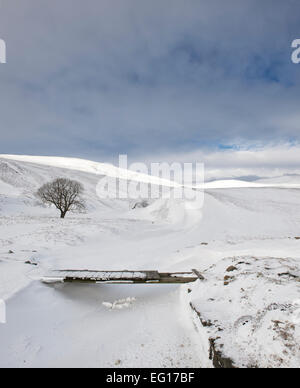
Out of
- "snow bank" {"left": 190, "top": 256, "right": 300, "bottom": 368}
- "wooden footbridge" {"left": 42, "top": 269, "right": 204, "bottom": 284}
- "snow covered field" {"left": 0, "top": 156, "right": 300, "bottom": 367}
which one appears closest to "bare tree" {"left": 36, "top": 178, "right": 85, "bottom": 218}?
"snow covered field" {"left": 0, "top": 156, "right": 300, "bottom": 367}

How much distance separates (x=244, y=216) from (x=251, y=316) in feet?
72.5

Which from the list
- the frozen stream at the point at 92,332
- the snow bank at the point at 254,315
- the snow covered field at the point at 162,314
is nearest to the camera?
the snow bank at the point at 254,315

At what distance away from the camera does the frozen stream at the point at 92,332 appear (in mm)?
3807

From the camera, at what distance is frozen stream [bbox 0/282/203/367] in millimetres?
3807

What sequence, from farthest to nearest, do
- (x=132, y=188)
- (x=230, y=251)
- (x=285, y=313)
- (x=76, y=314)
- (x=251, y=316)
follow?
(x=132, y=188)
(x=230, y=251)
(x=76, y=314)
(x=251, y=316)
(x=285, y=313)

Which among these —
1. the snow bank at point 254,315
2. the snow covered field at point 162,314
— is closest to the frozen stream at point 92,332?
the snow covered field at point 162,314

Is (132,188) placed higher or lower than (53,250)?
higher

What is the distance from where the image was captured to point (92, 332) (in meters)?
4.80

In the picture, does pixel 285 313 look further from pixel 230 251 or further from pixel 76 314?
pixel 230 251

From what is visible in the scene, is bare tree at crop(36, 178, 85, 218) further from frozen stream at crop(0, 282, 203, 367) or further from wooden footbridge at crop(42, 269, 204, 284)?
frozen stream at crop(0, 282, 203, 367)

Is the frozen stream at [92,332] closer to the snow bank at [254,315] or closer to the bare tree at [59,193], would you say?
the snow bank at [254,315]

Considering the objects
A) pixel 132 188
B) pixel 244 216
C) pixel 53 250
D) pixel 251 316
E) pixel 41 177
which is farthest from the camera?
pixel 132 188
